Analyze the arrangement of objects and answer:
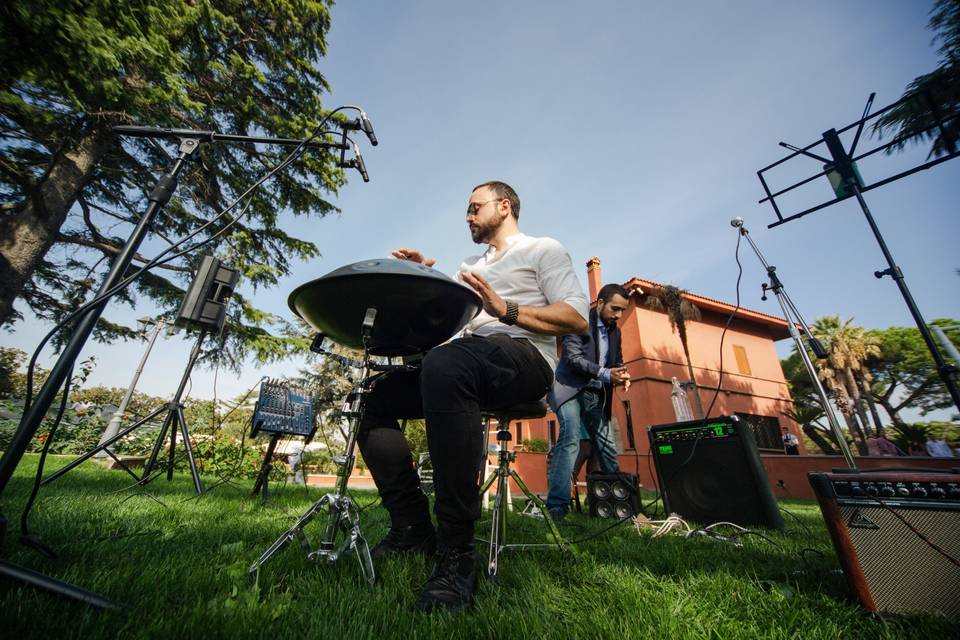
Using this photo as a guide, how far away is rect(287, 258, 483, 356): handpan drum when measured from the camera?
1.13 meters

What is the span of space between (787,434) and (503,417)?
1673cm

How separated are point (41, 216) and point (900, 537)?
31.4 ft

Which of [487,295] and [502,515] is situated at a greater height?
[487,295]

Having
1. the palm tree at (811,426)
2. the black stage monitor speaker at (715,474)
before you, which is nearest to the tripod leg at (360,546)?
the black stage monitor speaker at (715,474)

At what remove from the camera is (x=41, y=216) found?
227 inches

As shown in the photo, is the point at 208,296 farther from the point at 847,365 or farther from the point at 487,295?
the point at 847,365

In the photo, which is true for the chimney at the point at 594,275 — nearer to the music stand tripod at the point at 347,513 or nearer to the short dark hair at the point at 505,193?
the short dark hair at the point at 505,193

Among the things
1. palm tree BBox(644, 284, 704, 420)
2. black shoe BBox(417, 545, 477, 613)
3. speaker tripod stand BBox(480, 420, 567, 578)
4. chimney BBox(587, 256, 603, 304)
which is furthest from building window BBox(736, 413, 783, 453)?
black shoe BBox(417, 545, 477, 613)

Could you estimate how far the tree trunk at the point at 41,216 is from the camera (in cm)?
541

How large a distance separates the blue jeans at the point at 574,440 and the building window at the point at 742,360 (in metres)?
14.2

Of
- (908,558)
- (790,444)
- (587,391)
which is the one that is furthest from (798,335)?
(790,444)

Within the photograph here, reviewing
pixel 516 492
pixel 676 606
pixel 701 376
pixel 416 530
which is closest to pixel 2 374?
pixel 516 492

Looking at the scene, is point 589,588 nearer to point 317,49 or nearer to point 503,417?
point 503,417

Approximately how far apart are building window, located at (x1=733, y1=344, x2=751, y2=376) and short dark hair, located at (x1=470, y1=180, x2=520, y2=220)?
644 inches
